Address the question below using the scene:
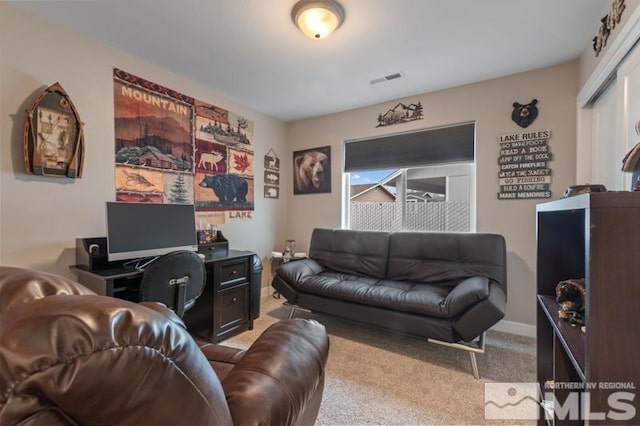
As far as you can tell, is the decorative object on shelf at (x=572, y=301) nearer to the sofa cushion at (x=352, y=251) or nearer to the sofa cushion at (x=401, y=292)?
the sofa cushion at (x=401, y=292)

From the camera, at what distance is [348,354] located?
223cm

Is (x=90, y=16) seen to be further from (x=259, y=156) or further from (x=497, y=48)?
(x=497, y=48)

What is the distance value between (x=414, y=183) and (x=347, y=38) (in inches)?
68.9

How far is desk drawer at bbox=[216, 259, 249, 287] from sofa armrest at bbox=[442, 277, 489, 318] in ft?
5.90

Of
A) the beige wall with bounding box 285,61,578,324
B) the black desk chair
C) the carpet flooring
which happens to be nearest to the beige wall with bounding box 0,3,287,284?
the black desk chair

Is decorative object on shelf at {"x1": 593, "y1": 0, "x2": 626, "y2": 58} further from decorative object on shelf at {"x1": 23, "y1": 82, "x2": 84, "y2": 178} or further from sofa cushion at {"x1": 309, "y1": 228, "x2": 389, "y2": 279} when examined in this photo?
decorative object on shelf at {"x1": 23, "y1": 82, "x2": 84, "y2": 178}

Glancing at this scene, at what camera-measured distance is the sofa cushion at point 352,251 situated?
2.93m

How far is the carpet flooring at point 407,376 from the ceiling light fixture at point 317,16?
238 centimetres

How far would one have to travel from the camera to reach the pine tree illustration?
8.75 feet

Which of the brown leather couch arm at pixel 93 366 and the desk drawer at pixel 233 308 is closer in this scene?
the brown leather couch arm at pixel 93 366

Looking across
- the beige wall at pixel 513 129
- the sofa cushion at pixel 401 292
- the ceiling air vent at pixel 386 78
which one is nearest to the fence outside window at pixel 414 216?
the beige wall at pixel 513 129

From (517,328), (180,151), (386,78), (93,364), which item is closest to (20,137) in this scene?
(180,151)

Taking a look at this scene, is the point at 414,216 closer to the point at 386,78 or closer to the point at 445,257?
the point at 445,257

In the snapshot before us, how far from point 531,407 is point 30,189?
3.47 meters
